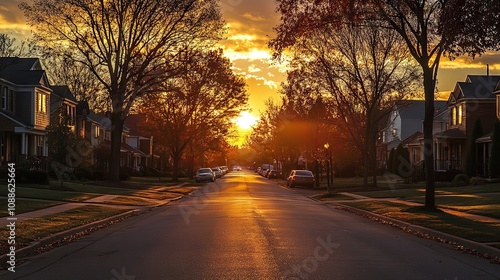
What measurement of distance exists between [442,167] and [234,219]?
129 feet

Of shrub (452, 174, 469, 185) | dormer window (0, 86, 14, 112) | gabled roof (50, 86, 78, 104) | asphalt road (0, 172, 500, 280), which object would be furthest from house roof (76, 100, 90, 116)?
asphalt road (0, 172, 500, 280)

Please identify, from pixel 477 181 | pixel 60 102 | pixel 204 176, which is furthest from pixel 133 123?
pixel 477 181

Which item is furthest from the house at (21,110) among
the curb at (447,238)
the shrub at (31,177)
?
the curb at (447,238)

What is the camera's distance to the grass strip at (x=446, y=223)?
50.1 ft

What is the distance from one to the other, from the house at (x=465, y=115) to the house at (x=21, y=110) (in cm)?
3209

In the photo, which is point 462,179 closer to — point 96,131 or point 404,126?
point 404,126

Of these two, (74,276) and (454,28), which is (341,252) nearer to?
(74,276)

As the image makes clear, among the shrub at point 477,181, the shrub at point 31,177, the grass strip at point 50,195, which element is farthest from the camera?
the shrub at point 477,181

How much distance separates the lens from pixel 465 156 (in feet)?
166

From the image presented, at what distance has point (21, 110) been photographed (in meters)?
46.0

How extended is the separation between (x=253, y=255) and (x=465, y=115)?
141ft

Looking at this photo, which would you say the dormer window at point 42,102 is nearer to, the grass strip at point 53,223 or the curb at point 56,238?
the grass strip at point 53,223

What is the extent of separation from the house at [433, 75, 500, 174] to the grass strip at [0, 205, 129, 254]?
3422 centimetres

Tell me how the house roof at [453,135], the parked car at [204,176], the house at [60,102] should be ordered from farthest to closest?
the parked car at [204,176] → the house at [60,102] → the house roof at [453,135]
